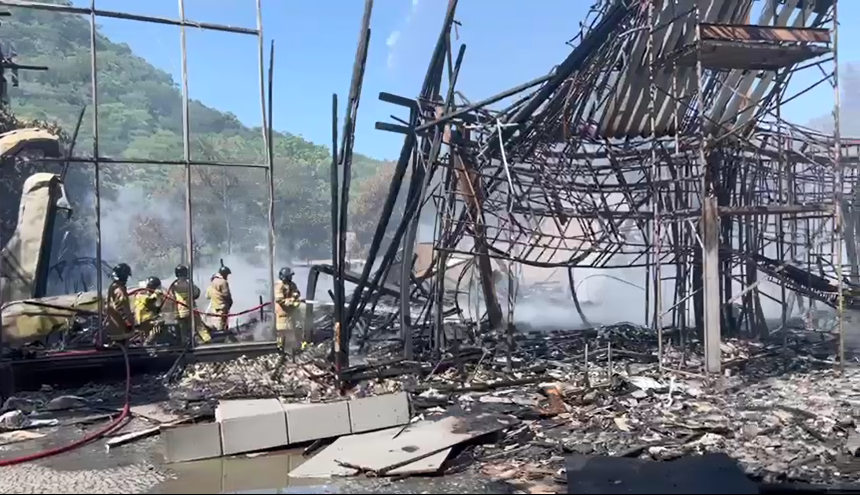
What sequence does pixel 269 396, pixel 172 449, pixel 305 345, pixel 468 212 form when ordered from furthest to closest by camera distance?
pixel 305 345 < pixel 468 212 < pixel 269 396 < pixel 172 449

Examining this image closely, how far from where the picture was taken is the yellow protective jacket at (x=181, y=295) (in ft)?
44.0

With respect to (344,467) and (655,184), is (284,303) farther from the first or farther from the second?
(655,184)

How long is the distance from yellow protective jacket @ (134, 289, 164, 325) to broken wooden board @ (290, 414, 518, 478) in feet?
21.1

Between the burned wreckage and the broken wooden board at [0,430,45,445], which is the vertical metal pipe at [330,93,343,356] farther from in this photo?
the broken wooden board at [0,430,45,445]

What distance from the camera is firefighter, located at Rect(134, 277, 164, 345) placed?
1302cm

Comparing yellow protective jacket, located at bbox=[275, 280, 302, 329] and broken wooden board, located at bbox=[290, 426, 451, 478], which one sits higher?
yellow protective jacket, located at bbox=[275, 280, 302, 329]

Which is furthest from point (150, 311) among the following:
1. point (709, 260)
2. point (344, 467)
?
point (709, 260)

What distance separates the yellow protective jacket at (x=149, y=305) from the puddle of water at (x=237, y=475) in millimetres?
5920

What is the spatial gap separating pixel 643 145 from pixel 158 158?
41.6 m

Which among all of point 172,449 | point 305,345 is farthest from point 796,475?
point 305,345

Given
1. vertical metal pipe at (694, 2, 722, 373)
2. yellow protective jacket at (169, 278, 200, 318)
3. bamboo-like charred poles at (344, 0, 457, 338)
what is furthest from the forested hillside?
vertical metal pipe at (694, 2, 722, 373)

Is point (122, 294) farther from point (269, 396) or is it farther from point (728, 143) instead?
point (728, 143)

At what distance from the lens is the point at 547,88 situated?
11.8 meters

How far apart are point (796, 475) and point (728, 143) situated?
21.8 feet
